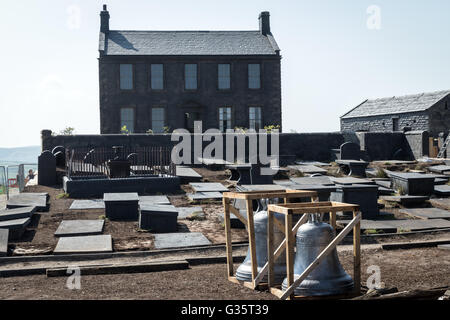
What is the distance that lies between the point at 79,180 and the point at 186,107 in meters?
17.6

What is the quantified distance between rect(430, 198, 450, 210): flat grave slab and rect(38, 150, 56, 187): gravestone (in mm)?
12091

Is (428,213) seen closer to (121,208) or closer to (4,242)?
(121,208)

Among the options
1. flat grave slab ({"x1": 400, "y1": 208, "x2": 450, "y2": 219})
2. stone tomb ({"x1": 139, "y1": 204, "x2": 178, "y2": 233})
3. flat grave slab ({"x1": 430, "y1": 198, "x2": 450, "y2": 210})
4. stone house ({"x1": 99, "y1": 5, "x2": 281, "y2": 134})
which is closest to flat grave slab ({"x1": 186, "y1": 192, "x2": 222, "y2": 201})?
stone tomb ({"x1": 139, "y1": 204, "x2": 178, "y2": 233})

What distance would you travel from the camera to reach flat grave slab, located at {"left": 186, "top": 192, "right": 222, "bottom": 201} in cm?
1568

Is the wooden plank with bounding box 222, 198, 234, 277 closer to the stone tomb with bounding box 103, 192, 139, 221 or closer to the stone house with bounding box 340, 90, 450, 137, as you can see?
the stone tomb with bounding box 103, 192, 139, 221

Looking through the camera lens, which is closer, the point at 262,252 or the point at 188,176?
the point at 262,252

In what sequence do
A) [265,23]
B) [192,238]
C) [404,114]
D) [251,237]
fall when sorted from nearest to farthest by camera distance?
[251,237] → [192,238] → [265,23] → [404,114]

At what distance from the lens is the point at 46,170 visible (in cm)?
1908

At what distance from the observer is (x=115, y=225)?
1239 centimetres

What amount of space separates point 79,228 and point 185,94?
2329cm

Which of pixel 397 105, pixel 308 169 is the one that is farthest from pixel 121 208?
pixel 397 105

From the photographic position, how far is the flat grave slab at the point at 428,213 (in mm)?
13124
